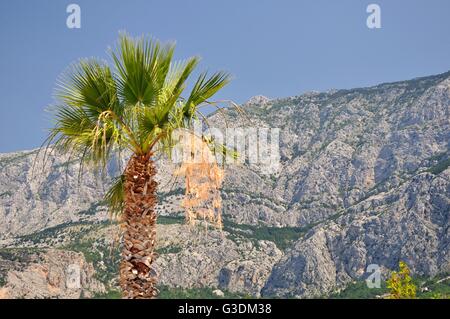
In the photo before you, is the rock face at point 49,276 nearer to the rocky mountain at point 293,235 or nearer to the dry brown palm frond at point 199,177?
the rocky mountain at point 293,235

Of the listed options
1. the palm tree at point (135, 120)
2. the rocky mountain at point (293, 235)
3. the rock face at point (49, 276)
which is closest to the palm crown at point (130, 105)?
the palm tree at point (135, 120)

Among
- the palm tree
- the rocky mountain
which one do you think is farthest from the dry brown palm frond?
the rocky mountain

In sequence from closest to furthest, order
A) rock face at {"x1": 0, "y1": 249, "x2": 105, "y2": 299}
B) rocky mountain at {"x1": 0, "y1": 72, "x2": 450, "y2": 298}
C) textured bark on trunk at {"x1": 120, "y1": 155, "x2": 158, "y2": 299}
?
textured bark on trunk at {"x1": 120, "y1": 155, "x2": 158, "y2": 299}, rock face at {"x1": 0, "y1": 249, "x2": 105, "y2": 299}, rocky mountain at {"x1": 0, "y1": 72, "x2": 450, "y2": 298}

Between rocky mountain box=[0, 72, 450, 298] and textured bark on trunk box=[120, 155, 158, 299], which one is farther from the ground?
rocky mountain box=[0, 72, 450, 298]

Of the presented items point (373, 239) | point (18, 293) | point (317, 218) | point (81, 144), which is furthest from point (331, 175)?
point (81, 144)

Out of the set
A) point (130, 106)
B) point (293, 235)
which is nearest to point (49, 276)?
point (293, 235)

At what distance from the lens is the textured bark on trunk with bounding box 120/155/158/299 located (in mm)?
7824

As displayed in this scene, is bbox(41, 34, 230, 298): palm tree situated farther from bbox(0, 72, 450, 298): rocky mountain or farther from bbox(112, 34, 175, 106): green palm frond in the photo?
bbox(0, 72, 450, 298): rocky mountain

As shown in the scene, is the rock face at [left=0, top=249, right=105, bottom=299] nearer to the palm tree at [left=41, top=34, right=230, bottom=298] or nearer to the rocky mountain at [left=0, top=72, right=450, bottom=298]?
the rocky mountain at [left=0, top=72, right=450, bottom=298]

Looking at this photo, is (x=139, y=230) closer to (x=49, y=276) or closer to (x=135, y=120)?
(x=135, y=120)

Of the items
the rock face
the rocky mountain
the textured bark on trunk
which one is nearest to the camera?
the textured bark on trunk

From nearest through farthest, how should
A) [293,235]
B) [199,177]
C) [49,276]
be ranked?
[199,177]
[49,276]
[293,235]

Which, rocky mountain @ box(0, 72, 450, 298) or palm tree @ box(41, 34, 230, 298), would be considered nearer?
palm tree @ box(41, 34, 230, 298)

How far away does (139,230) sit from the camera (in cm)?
815
